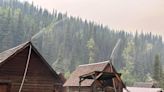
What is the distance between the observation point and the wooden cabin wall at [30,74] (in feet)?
95.7

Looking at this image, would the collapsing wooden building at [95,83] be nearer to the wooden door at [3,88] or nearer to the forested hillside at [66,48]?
the wooden door at [3,88]

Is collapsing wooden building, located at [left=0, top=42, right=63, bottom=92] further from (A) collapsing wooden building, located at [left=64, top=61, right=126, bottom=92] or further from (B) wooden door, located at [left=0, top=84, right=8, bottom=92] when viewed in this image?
(A) collapsing wooden building, located at [left=64, top=61, right=126, bottom=92]

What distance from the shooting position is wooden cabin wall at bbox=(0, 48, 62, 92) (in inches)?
1148

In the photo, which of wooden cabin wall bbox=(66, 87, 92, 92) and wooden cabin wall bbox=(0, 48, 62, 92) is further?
wooden cabin wall bbox=(66, 87, 92, 92)

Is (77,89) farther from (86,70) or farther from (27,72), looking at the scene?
(27,72)

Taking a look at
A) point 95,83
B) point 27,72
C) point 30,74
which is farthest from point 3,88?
point 95,83

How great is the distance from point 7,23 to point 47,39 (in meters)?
23.8

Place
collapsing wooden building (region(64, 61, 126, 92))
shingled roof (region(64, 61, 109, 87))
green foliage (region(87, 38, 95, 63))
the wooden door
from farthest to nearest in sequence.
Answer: green foliage (region(87, 38, 95, 63)) → shingled roof (region(64, 61, 109, 87)) → collapsing wooden building (region(64, 61, 126, 92)) → the wooden door

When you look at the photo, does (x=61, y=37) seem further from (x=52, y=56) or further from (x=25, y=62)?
(x=25, y=62)

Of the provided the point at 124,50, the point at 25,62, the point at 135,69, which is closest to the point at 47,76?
Result: the point at 25,62

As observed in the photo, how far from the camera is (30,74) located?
99.7 ft

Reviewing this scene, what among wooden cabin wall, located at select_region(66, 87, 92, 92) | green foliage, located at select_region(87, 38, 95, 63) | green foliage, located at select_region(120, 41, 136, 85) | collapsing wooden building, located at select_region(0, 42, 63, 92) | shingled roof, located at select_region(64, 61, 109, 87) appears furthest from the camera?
green foliage, located at select_region(87, 38, 95, 63)

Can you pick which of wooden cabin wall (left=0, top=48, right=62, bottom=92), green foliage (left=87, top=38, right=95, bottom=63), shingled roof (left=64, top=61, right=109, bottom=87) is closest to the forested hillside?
green foliage (left=87, top=38, right=95, bottom=63)

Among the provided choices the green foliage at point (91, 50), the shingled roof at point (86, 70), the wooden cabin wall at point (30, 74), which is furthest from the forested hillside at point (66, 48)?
the wooden cabin wall at point (30, 74)
